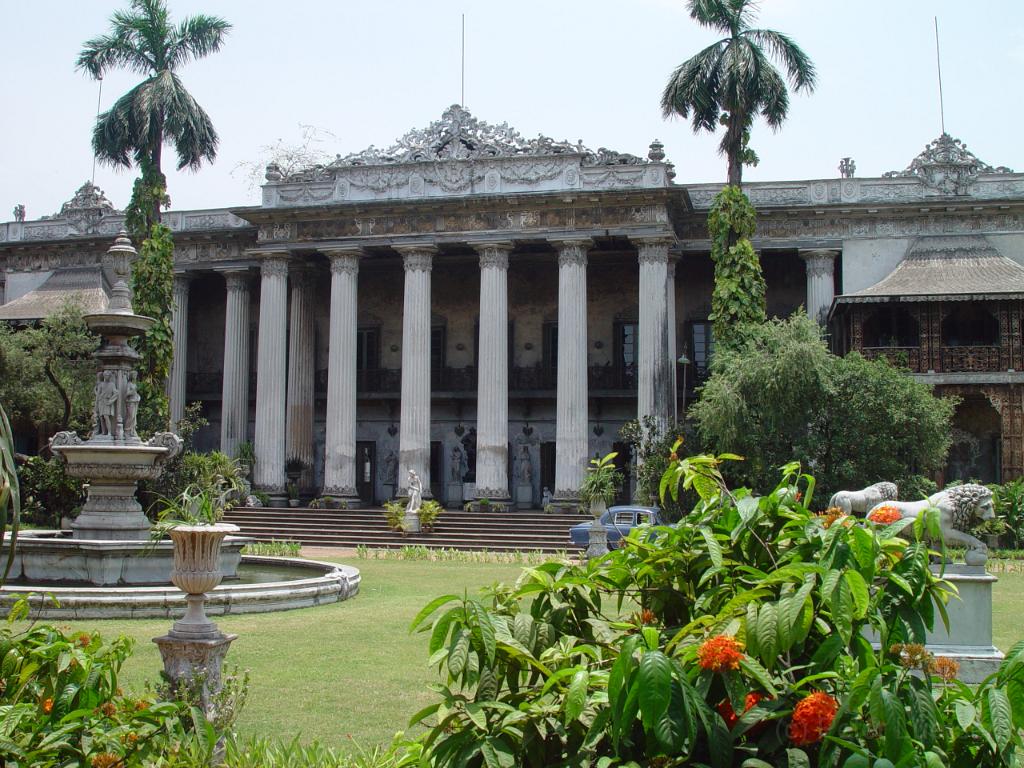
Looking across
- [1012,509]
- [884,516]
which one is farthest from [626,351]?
[884,516]

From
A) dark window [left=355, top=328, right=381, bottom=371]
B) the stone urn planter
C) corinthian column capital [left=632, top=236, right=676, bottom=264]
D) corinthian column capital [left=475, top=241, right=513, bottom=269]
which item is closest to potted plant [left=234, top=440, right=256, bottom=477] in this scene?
dark window [left=355, top=328, right=381, bottom=371]

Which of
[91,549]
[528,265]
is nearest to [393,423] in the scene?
[528,265]

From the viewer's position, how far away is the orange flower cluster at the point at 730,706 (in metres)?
3.59

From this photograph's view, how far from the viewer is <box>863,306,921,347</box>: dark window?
3048 centimetres

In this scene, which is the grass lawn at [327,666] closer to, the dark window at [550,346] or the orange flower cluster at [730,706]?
the orange flower cluster at [730,706]

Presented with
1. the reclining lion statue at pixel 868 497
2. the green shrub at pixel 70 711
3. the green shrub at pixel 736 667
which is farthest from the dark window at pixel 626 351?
the green shrub at pixel 736 667

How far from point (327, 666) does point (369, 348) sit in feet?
92.5

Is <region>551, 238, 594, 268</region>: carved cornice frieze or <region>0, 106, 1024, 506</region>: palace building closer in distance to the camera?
<region>0, 106, 1024, 506</region>: palace building

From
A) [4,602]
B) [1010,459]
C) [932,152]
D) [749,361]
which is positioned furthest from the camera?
[932,152]

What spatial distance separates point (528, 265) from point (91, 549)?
2408 cm

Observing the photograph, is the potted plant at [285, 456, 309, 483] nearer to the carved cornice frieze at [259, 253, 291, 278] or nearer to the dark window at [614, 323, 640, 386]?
the carved cornice frieze at [259, 253, 291, 278]

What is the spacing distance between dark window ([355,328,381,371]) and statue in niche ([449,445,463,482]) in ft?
13.8

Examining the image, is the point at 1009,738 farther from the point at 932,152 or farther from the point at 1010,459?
the point at 932,152

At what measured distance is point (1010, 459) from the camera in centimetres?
2759
